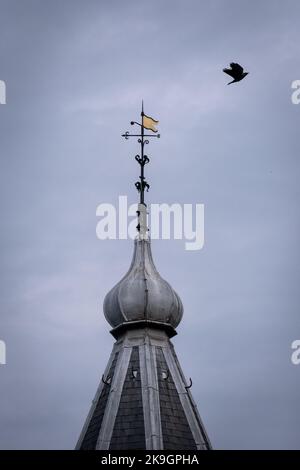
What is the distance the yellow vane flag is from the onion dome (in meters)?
7.05

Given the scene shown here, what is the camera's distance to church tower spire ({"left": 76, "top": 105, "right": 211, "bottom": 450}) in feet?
196

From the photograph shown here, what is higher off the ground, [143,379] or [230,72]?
[230,72]

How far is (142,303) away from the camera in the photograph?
63781mm

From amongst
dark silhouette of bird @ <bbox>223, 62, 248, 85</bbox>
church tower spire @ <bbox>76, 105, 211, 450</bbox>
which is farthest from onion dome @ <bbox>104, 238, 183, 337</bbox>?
dark silhouette of bird @ <bbox>223, 62, 248, 85</bbox>

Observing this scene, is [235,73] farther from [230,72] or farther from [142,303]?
[142,303]

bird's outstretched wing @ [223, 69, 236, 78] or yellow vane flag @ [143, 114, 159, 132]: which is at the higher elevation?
yellow vane flag @ [143, 114, 159, 132]

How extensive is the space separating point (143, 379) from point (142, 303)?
347 cm

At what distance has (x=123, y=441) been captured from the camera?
59.4m

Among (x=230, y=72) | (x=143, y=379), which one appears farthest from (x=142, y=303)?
(x=230, y=72)

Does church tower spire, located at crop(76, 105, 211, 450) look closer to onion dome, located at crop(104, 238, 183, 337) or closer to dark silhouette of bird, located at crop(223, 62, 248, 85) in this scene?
onion dome, located at crop(104, 238, 183, 337)

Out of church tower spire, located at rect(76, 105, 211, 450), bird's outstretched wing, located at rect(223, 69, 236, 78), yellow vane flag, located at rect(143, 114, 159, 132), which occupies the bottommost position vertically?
church tower spire, located at rect(76, 105, 211, 450)
